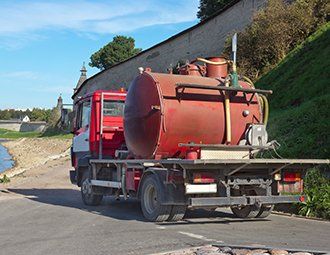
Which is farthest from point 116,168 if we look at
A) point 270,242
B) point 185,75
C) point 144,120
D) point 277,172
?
point 270,242

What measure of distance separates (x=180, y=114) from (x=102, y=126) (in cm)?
395

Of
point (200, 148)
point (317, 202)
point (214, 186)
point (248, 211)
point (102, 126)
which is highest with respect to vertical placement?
point (102, 126)

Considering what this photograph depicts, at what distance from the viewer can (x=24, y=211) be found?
43.8ft

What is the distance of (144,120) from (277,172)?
9.71ft

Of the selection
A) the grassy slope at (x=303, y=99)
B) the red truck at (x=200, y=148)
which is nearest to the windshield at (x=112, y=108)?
the red truck at (x=200, y=148)

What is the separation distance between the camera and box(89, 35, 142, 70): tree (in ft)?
344

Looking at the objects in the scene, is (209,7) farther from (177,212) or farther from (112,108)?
(177,212)

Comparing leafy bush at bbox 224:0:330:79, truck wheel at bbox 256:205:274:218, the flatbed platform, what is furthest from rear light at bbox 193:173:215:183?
leafy bush at bbox 224:0:330:79

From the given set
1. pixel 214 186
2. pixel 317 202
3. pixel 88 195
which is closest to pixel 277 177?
pixel 214 186

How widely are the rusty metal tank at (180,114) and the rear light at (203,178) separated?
1057mm

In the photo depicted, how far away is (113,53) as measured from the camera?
345ft

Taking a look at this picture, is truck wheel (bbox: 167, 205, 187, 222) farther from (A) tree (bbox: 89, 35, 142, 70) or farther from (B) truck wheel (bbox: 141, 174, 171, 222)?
(A) tree (bbox: 89, 35, 142, 70)

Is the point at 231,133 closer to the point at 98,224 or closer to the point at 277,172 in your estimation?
the point at 277,172

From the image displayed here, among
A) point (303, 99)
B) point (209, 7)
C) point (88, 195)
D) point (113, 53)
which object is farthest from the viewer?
point (113, 53)
